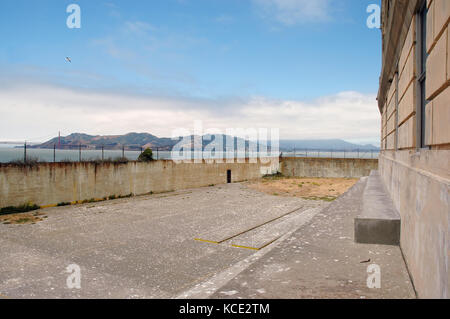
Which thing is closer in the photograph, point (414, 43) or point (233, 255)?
point (414, 43)

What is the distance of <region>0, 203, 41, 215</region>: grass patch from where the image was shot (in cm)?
1662

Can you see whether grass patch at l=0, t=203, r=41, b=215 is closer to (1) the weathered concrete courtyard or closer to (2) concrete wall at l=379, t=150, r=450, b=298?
(1) the weathered concrete courtyard

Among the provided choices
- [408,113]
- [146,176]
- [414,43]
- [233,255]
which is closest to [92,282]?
[233,255]

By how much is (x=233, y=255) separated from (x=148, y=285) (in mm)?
2993

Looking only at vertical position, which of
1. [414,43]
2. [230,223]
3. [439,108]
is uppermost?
[414,43]

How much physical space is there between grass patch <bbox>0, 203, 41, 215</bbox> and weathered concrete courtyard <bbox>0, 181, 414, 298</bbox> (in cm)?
112

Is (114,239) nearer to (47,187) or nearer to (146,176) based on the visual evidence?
(47,187)

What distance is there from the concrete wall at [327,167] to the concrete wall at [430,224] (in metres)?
35.1

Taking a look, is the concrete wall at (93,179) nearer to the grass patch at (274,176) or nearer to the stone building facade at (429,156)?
the grass patch at (274,176)

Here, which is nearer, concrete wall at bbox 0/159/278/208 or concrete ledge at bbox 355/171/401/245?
concrete ledge at bbox 355/171/401/245

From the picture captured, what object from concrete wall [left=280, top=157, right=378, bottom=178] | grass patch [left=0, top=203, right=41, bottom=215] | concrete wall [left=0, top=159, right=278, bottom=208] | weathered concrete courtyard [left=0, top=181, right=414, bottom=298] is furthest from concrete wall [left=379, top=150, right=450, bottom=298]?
concrete wall [left=280, top=157, right=378, bottom=178]

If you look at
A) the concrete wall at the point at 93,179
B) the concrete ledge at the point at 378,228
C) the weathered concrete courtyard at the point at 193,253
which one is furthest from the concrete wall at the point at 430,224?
the concrete wall at the point at 93,179

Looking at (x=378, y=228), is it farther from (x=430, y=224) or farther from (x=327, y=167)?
(x=327, y=167)
